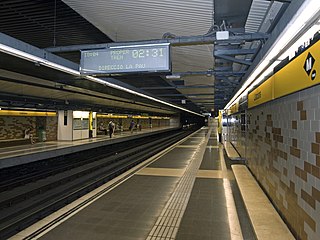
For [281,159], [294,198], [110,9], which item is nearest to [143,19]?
[110,9]

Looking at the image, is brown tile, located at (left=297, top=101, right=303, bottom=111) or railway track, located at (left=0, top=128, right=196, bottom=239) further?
railway track, located at (left=0, top=128, right=196, bottom=239)

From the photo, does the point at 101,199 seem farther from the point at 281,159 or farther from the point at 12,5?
the point at 12,5

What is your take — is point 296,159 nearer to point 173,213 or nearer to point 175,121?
point 173,213

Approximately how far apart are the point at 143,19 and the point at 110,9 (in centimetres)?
64

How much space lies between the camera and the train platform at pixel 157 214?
357 cm

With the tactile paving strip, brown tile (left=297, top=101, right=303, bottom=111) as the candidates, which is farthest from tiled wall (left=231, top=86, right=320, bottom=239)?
the tactile paving strip

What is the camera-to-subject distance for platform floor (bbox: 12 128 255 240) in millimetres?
3596

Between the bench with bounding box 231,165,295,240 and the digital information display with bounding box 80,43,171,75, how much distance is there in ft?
8.40

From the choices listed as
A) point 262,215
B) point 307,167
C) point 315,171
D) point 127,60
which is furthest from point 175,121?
point 315,171

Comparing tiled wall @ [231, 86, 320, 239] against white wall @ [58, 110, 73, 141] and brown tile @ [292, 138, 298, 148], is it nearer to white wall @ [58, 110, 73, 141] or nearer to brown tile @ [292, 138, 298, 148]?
brown tile @ [292, 138, 298, 148]

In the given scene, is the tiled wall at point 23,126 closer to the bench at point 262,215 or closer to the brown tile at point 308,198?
the bench at point 262,215

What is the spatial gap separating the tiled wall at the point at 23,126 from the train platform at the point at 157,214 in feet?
35.0

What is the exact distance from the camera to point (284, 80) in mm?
3158

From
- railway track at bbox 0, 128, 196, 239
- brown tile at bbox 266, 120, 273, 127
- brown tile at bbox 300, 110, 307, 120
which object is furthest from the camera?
railway track at bbox 0, 128, 196, 239
